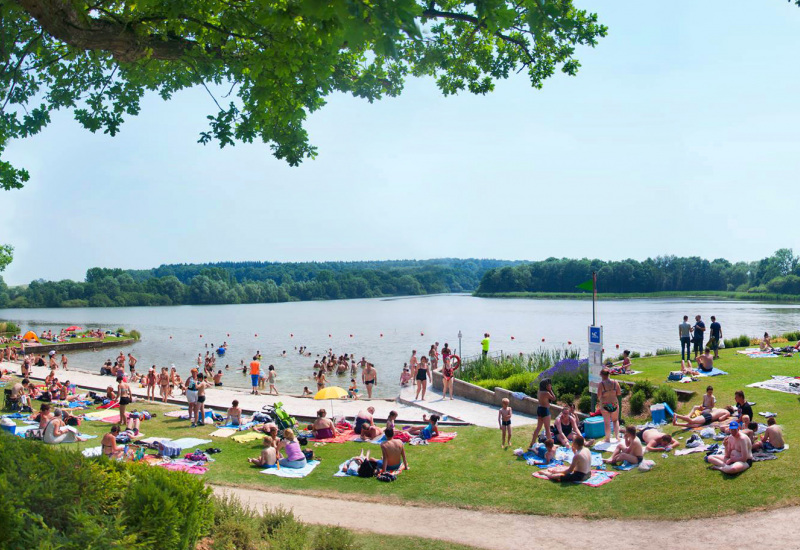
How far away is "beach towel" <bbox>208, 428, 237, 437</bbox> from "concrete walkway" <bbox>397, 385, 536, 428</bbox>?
Answer: 5639mm

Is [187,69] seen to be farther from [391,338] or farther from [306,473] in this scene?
[391,338]

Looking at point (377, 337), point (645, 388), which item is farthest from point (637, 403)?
point (377, 337)

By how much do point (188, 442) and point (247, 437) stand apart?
4.30 ft

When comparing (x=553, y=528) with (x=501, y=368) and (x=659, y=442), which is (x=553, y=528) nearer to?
(x=659, y=442)

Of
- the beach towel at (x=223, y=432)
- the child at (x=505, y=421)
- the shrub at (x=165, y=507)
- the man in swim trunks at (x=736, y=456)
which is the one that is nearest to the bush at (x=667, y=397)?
the child at (x=505, y=421)

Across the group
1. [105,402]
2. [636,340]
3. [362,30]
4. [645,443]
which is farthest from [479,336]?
[362,30]

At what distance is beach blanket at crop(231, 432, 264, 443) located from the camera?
14.4 meters

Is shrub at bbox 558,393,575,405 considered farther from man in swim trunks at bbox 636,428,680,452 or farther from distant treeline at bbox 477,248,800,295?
distant treeline at bbox 477,248,800,295

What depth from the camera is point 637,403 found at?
14734 millimetres

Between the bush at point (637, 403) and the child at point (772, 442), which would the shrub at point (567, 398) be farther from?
the child at point (772, 442)

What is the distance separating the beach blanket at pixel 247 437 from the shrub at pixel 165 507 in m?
8.88

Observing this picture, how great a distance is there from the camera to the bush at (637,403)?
1472cm

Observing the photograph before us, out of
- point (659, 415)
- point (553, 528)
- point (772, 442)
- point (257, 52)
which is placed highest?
point (257, 52)

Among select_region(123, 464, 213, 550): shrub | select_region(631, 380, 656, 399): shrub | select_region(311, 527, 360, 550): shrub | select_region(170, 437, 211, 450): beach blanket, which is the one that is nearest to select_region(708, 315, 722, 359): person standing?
select_region(631, 380, 656, 399): shrub
